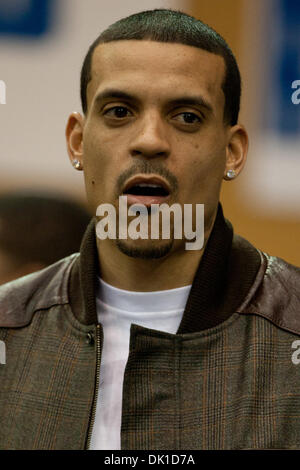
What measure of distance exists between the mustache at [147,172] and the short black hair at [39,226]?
3.83ft

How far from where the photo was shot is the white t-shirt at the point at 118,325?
203cm

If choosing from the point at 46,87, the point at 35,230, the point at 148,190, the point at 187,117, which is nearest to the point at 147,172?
the point at 148,190

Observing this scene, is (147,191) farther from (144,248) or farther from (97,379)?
(97,379)

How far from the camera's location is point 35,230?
3.23 m

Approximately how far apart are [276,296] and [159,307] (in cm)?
31

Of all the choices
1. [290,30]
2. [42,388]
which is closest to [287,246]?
[290,30]

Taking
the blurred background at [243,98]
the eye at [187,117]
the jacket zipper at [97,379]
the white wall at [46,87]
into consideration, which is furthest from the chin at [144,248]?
the white wall at [46,87]

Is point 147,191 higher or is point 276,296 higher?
point 147,191

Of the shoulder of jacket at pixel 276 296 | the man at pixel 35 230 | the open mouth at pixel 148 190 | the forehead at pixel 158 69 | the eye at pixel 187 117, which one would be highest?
the forehead at pixel 158 69

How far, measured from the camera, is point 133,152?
6.64ft

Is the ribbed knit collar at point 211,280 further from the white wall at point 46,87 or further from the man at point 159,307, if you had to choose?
the white wall at point 46,87

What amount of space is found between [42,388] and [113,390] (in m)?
0.19

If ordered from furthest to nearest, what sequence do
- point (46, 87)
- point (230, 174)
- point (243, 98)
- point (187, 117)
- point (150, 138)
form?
point (46, 87) → point (243, 98) → point (230, 174) → point (187, 117) → point (150, 138)

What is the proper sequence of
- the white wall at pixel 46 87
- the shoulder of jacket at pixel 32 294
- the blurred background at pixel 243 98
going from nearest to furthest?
1. the shoulder of jacket at pixel 32 294
2. the blurred background at pixel 243 98
3. the white wall at pixel 46 87
